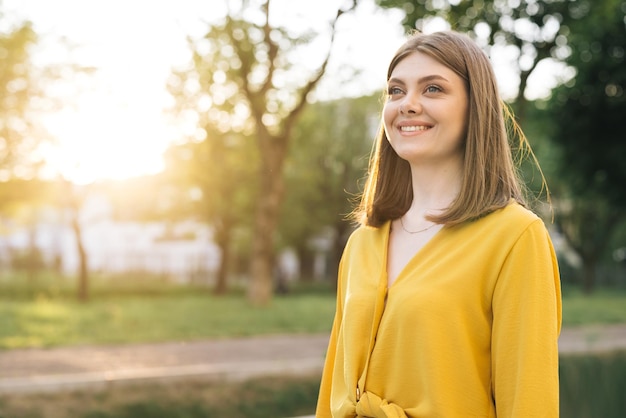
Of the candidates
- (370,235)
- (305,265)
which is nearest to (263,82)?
(370,235)

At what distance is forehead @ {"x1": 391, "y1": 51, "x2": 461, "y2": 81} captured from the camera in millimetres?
2098

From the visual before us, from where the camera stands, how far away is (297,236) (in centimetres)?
3316

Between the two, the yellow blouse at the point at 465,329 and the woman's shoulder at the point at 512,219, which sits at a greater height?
the woman's shoulder at the point at 512,219

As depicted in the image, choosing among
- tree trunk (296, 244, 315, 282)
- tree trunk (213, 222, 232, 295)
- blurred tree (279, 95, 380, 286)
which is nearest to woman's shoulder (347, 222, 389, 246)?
tree trunk (213, 222, 232, 295)

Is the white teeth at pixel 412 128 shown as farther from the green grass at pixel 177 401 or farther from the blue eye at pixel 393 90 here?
the green grass at pixel 177 401

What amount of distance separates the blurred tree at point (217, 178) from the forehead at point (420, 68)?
75.4 feet

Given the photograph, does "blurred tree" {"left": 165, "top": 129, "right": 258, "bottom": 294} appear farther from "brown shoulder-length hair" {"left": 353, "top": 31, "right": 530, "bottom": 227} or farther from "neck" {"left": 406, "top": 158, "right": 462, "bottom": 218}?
"brown shoulder-length hair" {"left": 353, "top": 31, "right": 530, "bottom": 227}

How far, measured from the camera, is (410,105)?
6.98 feet

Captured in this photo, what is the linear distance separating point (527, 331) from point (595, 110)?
1439 cm

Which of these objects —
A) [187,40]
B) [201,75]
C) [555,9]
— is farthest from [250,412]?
[201,75]

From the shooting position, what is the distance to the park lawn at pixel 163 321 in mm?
12562

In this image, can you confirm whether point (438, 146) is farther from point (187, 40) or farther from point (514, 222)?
point (187, 40)

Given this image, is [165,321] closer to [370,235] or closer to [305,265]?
[370,235]

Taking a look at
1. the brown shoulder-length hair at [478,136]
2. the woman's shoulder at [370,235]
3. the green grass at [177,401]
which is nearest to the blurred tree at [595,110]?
the green grass at [177,401]
